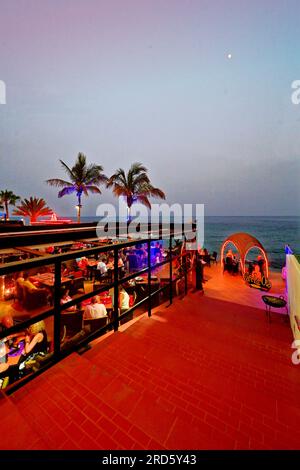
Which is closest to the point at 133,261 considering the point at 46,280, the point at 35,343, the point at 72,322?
the point at 46,280

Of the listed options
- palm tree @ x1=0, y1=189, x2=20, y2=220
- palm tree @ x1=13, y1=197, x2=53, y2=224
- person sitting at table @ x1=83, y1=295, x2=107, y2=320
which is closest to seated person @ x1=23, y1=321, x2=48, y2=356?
person sitting at table @ x1=83, y1=295, x2=107, y2=320

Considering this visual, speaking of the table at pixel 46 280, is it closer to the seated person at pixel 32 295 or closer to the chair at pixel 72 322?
the seated person at pixel 32 295

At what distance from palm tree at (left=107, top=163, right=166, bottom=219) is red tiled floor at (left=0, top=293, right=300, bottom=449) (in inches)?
569

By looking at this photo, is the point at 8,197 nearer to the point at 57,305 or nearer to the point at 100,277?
the point at 100,277

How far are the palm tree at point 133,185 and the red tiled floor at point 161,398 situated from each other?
14452mm

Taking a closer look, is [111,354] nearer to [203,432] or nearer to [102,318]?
[203,432]

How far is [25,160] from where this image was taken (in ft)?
289

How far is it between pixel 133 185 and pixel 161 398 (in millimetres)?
16111

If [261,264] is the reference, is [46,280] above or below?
above

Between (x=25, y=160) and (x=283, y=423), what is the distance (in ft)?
359

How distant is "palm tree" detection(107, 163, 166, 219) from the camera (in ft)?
54.7

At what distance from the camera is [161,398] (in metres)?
1.79

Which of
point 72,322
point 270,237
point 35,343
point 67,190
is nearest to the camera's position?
point 35,343

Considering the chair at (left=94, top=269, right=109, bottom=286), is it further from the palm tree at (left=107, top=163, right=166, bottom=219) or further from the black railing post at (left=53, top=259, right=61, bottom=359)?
the palm tree at (left=107, top=163, right=166, bottom=219)
